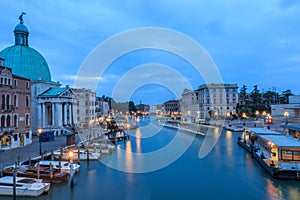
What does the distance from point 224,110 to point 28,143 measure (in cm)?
7175

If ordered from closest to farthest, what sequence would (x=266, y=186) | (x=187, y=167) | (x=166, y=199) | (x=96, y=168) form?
(x=166, y=199) → (x=266, y=186) → (x=96, y=168) → (x=187, y=167)

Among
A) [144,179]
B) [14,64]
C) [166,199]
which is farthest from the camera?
[14,64]

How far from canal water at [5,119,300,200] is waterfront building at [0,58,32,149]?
30.8 feet

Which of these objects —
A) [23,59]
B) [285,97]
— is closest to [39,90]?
[23,59]

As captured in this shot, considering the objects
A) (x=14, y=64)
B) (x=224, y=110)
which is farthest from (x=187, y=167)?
(x=224, y=110)

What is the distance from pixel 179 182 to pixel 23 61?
3481 cm

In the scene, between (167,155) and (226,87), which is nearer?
(167,155)

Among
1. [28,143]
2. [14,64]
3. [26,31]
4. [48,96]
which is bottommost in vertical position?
[28,143]

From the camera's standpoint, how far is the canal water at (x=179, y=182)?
17.7m

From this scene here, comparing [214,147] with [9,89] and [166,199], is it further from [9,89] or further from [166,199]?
[9,89]

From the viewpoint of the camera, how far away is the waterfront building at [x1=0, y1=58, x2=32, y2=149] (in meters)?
27.2

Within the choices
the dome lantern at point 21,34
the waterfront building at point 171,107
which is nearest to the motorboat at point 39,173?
the dome lantern at point 21,34

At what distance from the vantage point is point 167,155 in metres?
33.2

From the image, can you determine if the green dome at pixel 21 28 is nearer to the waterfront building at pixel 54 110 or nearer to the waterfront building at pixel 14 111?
the waterfront building at pixel 54 110
